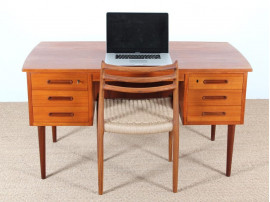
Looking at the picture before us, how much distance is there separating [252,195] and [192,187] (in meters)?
0.35

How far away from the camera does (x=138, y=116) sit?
2.72 meters

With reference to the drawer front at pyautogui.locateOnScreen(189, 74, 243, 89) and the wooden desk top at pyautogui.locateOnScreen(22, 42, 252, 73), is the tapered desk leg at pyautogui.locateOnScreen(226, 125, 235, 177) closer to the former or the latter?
the drawer front at pyautogui.locateOnScreen(189, 74, 243, 89)

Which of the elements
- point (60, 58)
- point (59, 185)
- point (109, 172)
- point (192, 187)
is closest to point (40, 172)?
point (59, 185)

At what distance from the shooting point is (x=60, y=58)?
2873 millimetres

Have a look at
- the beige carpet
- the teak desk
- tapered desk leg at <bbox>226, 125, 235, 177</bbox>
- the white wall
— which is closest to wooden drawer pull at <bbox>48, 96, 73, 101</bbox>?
the teak desk

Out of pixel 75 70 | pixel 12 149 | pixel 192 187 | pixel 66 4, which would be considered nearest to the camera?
pixel 75 70

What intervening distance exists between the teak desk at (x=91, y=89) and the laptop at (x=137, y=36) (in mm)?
142

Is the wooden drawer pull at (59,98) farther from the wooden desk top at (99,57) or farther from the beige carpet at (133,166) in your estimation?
the beige carpet at (133,166)

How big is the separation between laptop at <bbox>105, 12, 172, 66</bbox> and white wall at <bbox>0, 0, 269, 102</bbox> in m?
0.88

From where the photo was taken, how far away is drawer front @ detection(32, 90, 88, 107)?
2729 millimetres

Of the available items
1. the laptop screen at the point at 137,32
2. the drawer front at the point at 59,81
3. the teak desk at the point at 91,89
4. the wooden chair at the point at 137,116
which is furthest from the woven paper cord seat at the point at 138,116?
the laptop screen at the point at 137,32

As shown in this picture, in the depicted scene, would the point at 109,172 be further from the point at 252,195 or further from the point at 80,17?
the point at 80,17

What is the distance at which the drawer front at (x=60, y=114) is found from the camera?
9.06ft

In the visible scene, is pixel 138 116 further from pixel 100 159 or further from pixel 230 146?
pixel 230 146
